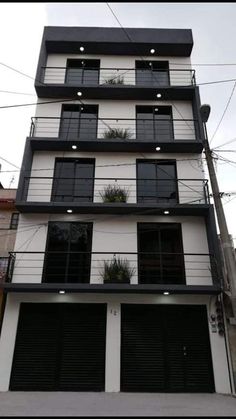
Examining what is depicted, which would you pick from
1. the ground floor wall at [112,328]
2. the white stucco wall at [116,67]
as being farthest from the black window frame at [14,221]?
the white stucco wall at [116,67]

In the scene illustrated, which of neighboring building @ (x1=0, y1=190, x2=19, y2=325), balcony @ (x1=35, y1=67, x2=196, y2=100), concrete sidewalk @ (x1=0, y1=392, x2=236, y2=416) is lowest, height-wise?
concrete sidewalk @ (x1=0, y1=392, x2=236, y2=416)

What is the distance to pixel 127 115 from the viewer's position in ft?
43.1

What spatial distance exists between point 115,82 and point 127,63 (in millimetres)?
1570

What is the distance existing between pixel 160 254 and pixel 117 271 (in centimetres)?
165

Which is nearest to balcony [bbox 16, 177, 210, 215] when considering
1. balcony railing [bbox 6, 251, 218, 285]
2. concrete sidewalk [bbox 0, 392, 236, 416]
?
balcony railing [bbox 6, 251, 218, 285]

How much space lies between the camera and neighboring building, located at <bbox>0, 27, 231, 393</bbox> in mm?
9320

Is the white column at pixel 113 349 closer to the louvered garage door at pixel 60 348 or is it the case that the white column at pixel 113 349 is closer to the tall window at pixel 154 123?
the louvered garage door at pixel 60 348

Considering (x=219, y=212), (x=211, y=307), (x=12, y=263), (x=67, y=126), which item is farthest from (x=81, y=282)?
(x=67, y=126)

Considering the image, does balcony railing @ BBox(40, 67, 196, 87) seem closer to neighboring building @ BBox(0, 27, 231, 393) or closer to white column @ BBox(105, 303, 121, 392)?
neighboring building @ BBox(0, 27, 231, 393)

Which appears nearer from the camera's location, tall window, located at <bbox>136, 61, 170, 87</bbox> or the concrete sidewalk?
the concrete sidewalk

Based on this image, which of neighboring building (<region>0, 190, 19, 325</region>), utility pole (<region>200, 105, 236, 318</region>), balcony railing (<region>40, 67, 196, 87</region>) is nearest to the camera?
utility pole (<region>200, 105, 236, 318</region>)

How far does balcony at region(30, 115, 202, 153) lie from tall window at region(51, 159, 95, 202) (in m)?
0.66

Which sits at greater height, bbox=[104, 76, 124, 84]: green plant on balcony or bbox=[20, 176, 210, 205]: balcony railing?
bbox=[104, 76, 124, 84]: green plant on balcony

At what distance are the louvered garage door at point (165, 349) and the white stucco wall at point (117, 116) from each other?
285 inches
